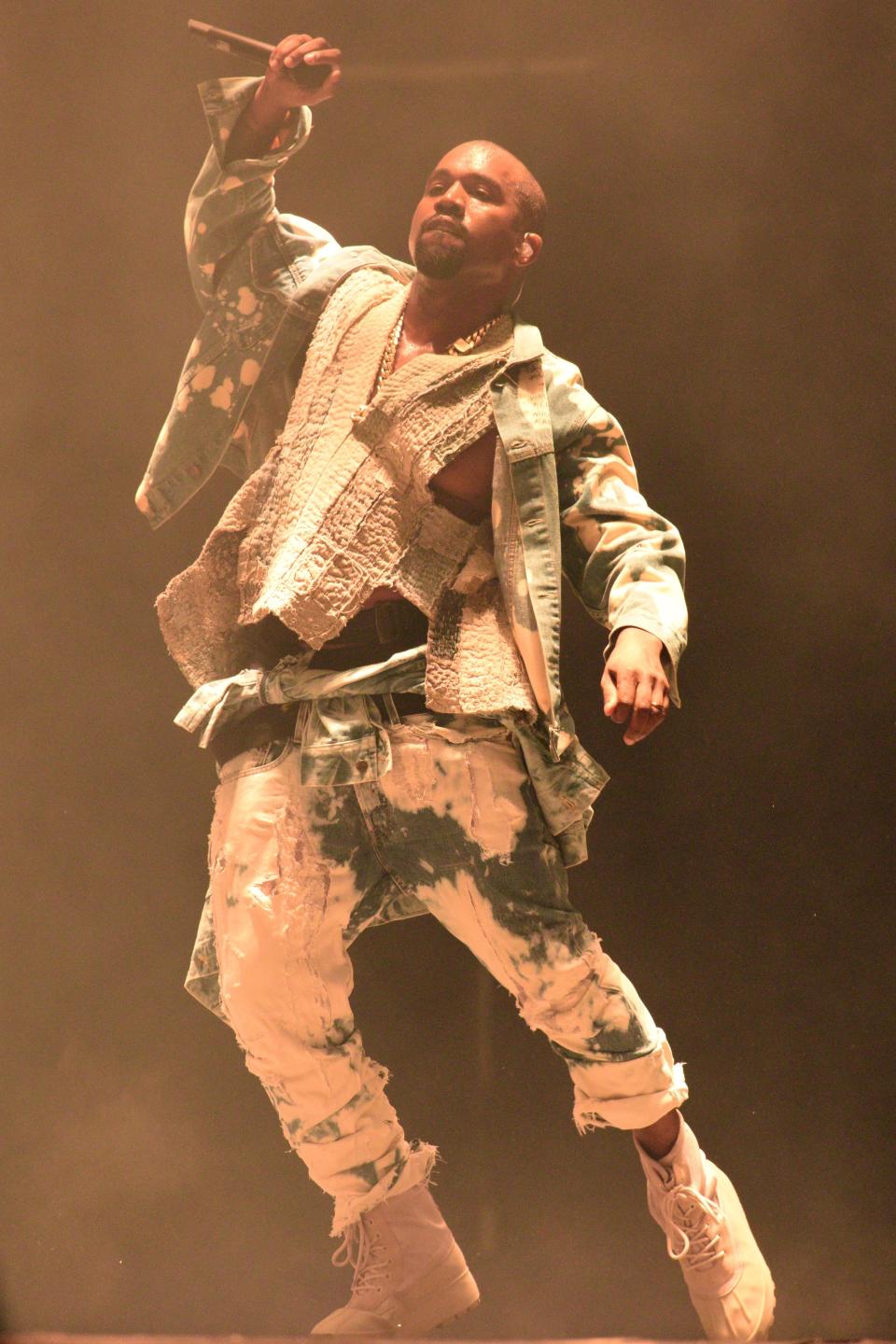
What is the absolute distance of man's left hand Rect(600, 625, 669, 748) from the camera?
177 cm

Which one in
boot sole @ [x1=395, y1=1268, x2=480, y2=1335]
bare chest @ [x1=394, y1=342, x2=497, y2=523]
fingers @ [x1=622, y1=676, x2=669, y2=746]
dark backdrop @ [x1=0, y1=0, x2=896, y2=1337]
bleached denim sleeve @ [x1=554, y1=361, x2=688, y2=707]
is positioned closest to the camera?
fingers @ [x1=622, y1=676, x2=669, y2=746]

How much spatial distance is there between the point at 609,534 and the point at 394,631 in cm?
31

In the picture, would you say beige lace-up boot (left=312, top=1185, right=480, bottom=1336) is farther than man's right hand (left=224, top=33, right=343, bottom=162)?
Yes

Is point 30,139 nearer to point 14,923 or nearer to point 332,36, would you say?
point 332,36

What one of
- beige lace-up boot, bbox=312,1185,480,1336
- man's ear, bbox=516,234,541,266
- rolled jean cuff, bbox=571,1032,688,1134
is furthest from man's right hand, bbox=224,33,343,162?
beige lace-up boot, bbox=312,1185,480,1336

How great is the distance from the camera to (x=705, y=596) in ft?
7.74

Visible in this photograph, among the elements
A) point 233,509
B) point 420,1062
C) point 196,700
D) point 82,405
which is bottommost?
point 420,1062

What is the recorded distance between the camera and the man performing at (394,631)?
6.34 feet

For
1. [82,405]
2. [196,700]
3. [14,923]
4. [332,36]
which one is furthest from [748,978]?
[332,36]

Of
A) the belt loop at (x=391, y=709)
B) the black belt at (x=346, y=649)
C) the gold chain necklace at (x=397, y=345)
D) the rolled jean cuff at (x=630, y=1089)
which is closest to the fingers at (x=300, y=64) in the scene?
the gold chain necklace at (x=397, y=345)

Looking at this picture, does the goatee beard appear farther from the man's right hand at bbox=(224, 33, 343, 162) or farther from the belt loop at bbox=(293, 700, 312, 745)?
the belt loop at bbox=(293, 700, 312, 745)

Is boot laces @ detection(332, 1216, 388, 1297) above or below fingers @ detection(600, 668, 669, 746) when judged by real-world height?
below

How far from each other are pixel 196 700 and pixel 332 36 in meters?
1.01

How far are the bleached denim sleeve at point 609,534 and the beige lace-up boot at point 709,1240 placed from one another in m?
0.63
